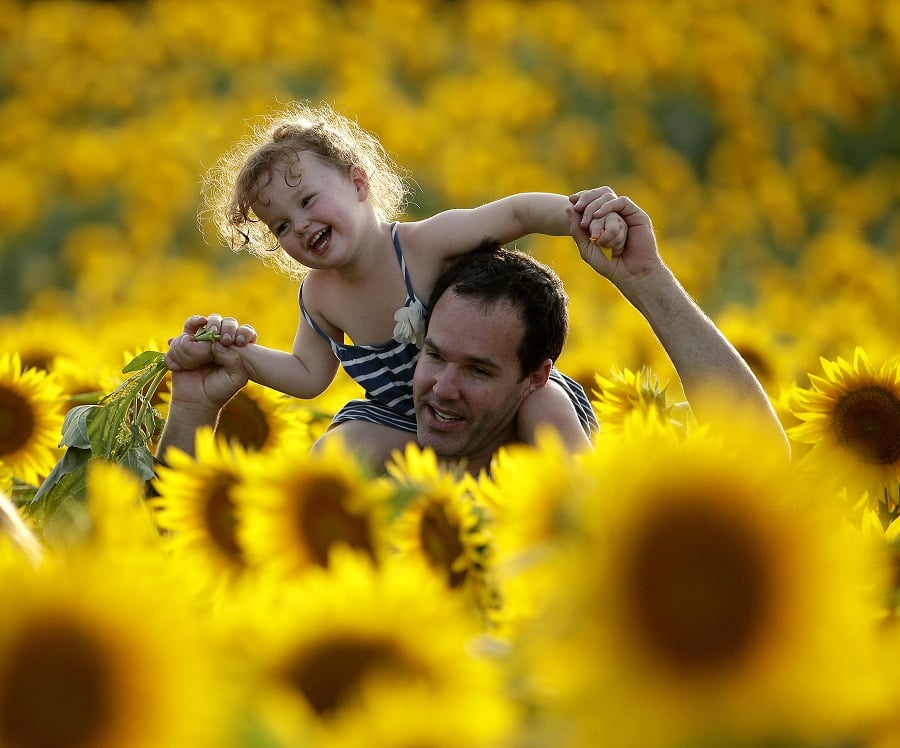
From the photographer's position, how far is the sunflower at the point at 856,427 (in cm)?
215

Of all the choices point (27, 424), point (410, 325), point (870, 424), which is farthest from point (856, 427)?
point (27, 424)

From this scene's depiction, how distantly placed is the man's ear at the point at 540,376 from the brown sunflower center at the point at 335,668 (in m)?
1.50

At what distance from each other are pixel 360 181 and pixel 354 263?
0.27 m

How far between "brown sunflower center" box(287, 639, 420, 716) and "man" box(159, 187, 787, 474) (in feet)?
4.10

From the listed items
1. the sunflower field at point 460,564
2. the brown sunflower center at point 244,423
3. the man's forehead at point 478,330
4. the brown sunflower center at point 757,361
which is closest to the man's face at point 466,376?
the man's forehead at point 478,330

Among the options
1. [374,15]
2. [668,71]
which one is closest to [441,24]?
[374,15]

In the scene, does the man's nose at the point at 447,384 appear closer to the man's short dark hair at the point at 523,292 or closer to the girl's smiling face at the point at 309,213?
the man's short dark hair at the point at 523,292

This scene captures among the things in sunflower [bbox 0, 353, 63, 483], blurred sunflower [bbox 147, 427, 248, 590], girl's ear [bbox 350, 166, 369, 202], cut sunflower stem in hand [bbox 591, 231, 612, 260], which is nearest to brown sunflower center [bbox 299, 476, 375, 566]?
blurred sunflower [bbox 147, 427, 248, 590]

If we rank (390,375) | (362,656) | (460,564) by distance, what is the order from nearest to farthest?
(362,656), (460,564), (390,375)

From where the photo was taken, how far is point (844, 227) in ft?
26.6

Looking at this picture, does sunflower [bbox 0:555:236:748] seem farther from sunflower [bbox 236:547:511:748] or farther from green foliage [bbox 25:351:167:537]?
green foliage [bbox 25:351:167:537]

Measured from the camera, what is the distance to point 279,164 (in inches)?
106

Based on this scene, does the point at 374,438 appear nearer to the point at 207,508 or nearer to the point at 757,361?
the point at 207,508

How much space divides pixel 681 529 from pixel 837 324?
4394 mm
